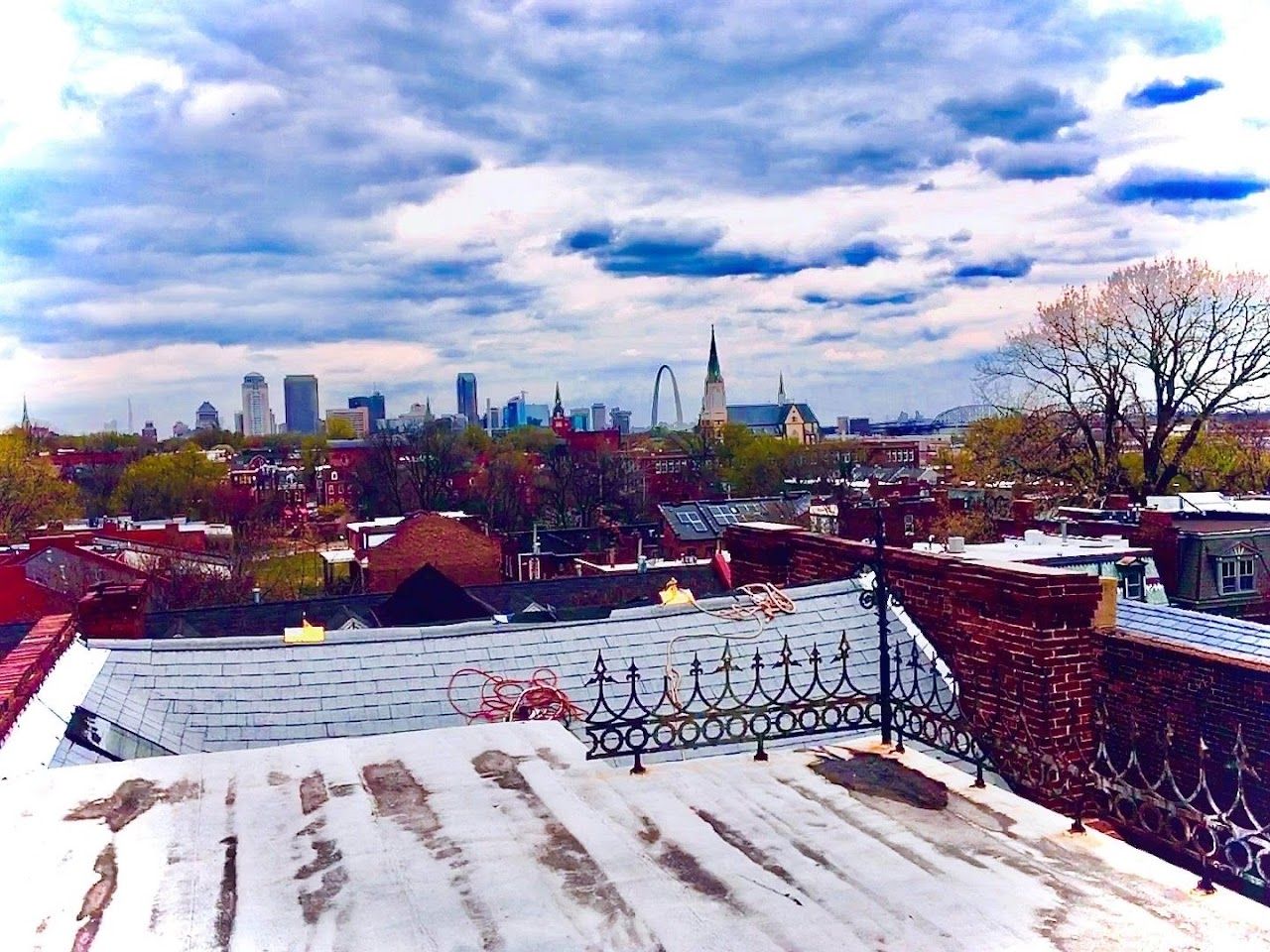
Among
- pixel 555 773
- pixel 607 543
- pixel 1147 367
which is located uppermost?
pixel 1147 367

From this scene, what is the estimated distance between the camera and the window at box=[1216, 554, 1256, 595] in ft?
75.6

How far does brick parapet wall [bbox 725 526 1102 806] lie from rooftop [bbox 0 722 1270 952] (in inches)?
93.6

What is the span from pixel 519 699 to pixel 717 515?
1458 inches

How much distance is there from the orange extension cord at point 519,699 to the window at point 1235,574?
20.6 metres

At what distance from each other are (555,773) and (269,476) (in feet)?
247

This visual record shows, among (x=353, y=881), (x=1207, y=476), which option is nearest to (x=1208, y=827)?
(x=353, y=881)

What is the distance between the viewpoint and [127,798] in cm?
433

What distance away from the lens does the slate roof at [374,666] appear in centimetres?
699

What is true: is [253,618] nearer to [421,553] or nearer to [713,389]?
[421,553]

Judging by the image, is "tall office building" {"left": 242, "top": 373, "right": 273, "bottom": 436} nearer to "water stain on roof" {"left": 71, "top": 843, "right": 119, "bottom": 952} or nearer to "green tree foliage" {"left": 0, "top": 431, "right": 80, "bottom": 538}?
"green tree foliage" {"left": 0, "top": 431, "right": 80, "bottom": 538}

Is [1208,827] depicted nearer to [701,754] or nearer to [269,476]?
[701,754]

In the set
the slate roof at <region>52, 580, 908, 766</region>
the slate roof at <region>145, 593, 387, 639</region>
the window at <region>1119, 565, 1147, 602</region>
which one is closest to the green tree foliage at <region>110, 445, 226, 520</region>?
the slate roof at <region>145, 593, 387, 639</region>

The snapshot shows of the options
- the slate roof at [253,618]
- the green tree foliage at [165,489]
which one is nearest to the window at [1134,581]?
the slate roof at [253,618]

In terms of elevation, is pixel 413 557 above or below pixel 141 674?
below
